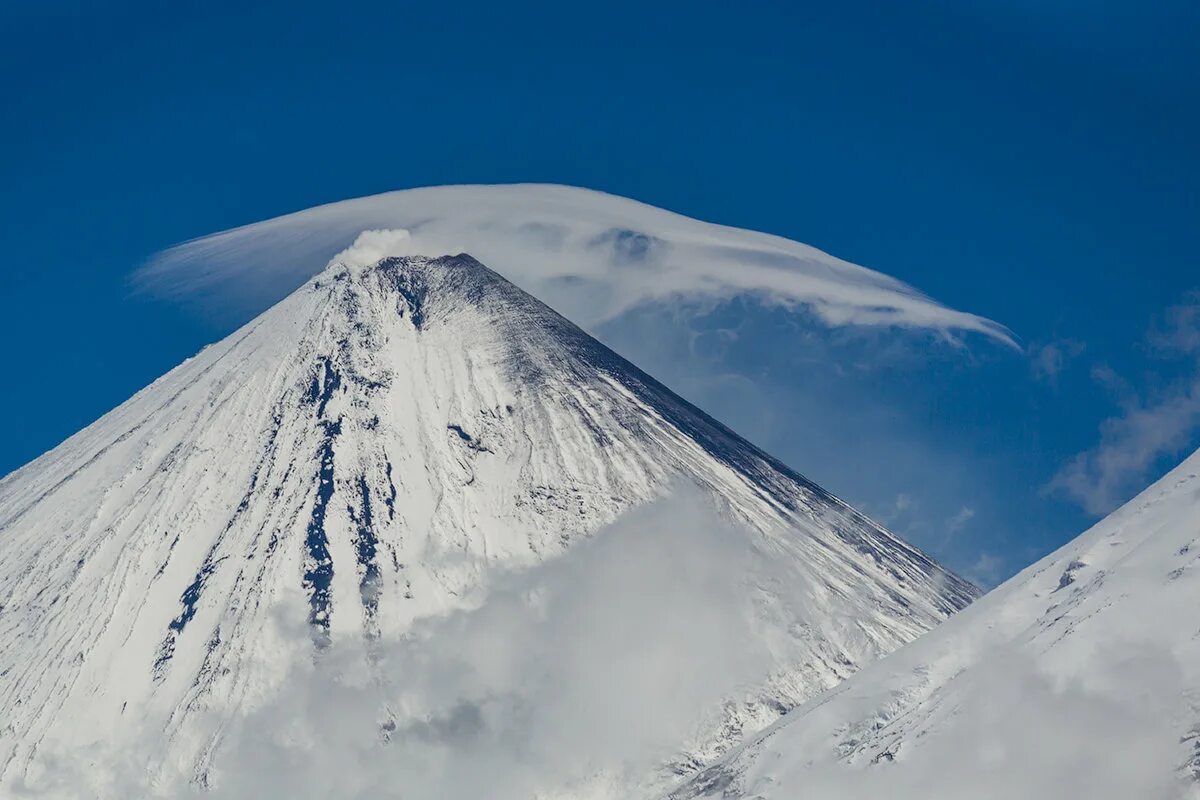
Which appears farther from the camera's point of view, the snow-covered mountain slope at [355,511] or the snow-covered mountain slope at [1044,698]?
the snow-covered mountain slope at [355,511]

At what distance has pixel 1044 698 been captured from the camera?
3167 inches

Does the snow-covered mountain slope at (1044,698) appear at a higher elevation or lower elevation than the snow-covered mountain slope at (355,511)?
lower

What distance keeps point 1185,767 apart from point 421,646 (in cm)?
6313

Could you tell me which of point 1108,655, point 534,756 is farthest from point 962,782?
point 534,756

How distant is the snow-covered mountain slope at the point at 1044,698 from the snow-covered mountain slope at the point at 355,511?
19.1 m

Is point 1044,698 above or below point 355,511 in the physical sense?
below

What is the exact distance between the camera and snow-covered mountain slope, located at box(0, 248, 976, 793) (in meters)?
117

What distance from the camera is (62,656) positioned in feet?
391

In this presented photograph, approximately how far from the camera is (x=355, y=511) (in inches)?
5039

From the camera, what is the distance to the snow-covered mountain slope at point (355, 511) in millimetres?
116562

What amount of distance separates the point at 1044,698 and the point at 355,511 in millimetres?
61175

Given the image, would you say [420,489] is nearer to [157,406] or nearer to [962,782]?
[157,406]

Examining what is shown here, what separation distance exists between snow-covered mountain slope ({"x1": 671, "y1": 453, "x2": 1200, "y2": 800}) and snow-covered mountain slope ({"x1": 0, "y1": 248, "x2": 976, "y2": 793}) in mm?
19073

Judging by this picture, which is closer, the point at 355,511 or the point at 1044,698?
the point at 1044,698
